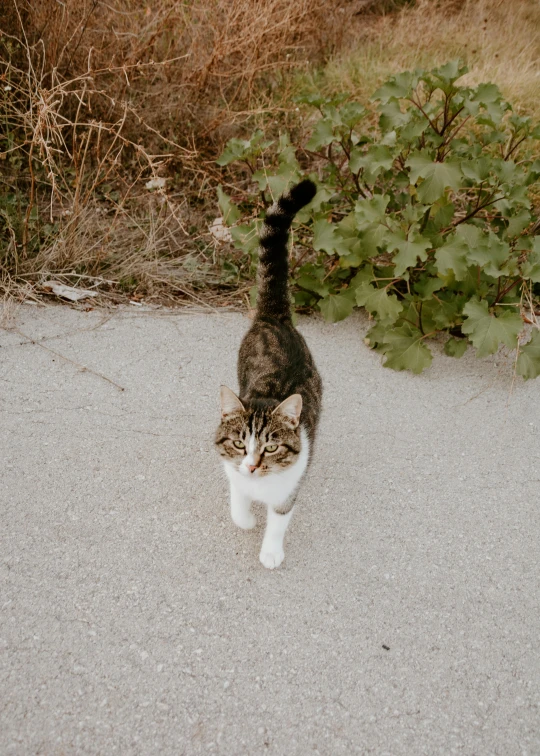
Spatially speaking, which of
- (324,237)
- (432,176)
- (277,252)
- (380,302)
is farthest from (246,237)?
(432,176)

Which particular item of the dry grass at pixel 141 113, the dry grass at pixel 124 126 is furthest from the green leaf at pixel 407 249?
the dry grass at pixel 124 126

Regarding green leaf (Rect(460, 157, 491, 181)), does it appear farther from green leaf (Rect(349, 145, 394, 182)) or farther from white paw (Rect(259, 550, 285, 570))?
white paw (Rect(259, 550, 285, 570))

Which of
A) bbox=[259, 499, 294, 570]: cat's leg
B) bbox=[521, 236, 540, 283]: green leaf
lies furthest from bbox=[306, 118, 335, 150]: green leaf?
bbox=[259, 499, 294, 570]: cat's leg

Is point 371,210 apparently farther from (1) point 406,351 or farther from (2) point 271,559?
(2) point 271,559

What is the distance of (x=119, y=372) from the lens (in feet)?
11.4

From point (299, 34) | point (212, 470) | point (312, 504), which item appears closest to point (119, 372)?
point (212, 470)

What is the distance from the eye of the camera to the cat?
7.50 feet

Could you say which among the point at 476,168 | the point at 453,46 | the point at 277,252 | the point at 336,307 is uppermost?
the point at 453,46

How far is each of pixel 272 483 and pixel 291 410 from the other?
1.00ft

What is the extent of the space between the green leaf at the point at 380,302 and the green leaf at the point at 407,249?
0.24 m

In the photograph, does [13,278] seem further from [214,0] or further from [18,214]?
[214,0]

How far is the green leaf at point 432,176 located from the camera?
11.2 ft

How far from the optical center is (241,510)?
2.51m

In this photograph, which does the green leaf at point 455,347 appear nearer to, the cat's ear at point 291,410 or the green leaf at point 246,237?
the green leaf at point 246,237
